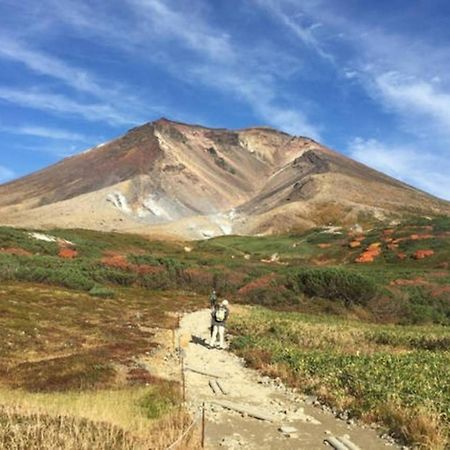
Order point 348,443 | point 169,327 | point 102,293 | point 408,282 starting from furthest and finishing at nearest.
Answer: point 408,282, point 102,293, point 169,327, point 348,443

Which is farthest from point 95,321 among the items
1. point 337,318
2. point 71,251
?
point 71,251

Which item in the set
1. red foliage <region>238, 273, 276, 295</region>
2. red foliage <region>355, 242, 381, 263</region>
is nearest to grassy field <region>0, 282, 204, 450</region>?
red foliage <region>238, 273, 276, 295</region>

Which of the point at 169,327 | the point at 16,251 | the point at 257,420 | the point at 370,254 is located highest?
the point at 370,254

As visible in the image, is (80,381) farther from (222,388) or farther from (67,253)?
(67,253)

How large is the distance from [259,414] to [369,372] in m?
4.94

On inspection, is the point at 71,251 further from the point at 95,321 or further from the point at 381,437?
the point at 381,437

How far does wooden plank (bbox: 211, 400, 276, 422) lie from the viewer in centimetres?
1588

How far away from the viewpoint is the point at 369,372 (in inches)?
760

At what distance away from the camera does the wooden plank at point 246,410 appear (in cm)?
1588

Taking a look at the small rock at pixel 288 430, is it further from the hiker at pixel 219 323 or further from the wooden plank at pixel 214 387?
the hiker at pixel 219 323

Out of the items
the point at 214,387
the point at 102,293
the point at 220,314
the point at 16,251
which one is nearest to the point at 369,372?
the point at 214,387

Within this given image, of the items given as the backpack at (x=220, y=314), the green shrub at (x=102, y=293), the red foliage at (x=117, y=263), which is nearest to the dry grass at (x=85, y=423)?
the backpack at (x=220, y=314)

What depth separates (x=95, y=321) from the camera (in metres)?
37.0

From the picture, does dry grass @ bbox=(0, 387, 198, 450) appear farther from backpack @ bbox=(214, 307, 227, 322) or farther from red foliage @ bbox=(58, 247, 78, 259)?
red foliage @ bbox=(58, 247, 78, 259)
